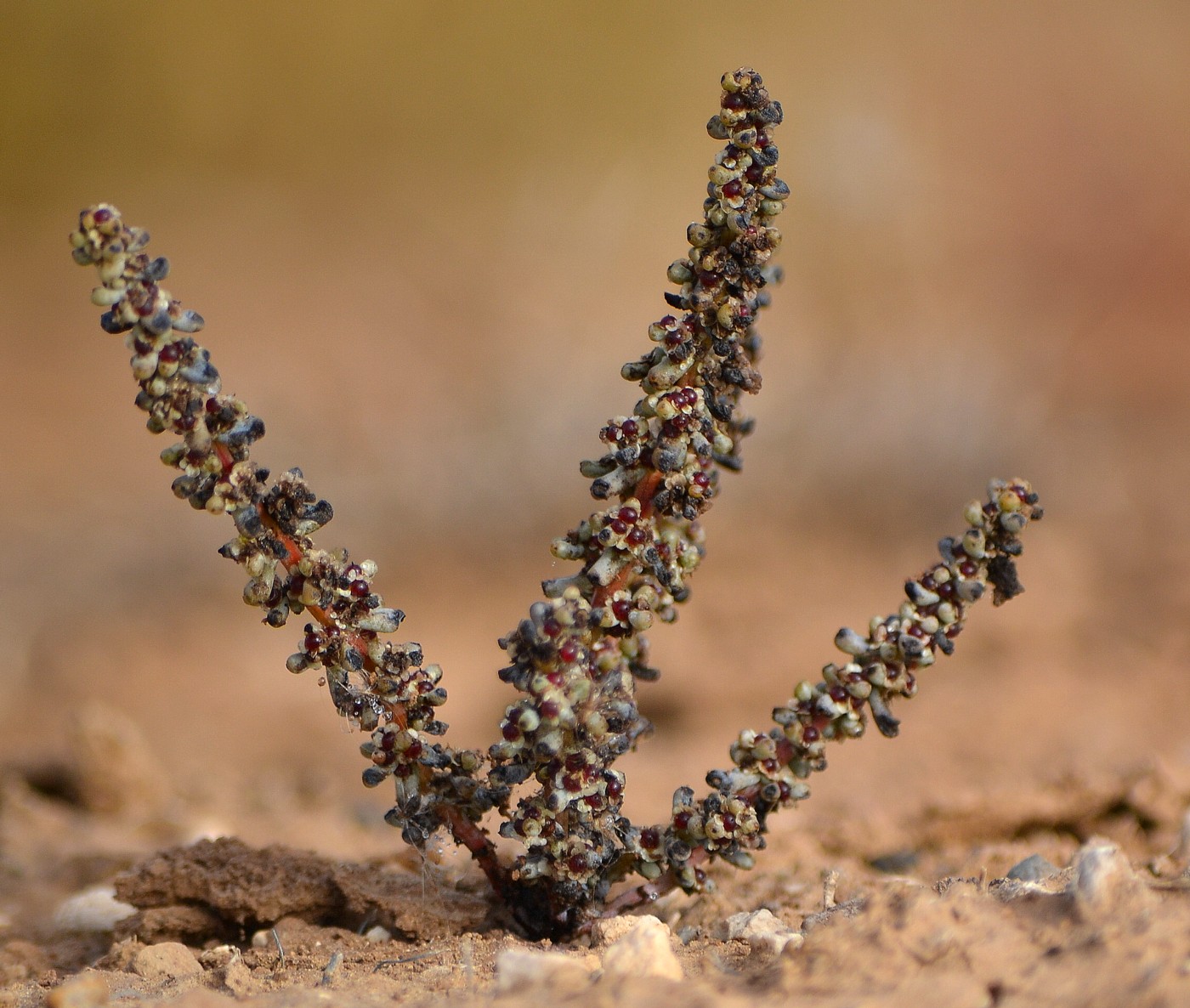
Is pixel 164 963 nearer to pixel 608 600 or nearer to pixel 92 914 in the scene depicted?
pixel 92 914

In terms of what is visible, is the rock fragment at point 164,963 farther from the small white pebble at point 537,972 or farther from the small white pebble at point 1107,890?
the small white pebble at point 1107,890

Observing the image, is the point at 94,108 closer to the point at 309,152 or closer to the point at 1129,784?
the point at 309,152

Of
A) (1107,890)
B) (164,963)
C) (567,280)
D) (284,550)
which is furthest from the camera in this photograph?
(567,280)

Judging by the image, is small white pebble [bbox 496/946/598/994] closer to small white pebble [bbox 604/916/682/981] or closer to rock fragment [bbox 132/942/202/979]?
small white pebble [bbox 604/916/682/981]

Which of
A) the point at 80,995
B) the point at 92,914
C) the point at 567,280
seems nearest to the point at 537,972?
the point at 80,995

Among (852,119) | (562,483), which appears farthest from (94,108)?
(852,119)

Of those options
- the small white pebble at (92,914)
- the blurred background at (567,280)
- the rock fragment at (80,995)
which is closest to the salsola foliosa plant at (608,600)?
the rock fragment at (80,995)

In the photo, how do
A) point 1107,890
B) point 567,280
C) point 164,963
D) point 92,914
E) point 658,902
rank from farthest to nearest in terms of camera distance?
point 567,280 → point 92,914 → point 658,902 → point 164,963 → point 1107,890
